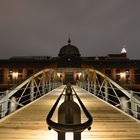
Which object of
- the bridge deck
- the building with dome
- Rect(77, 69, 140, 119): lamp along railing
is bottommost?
the bridge deck

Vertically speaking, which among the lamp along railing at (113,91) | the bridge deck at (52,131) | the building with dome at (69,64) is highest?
the building with dome at (69,64)

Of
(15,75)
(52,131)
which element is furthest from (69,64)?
(52,131)

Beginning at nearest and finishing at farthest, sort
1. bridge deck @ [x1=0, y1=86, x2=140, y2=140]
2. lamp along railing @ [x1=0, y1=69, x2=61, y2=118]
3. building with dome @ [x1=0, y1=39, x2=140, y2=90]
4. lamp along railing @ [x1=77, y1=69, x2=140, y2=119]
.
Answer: bridge deck @ [x1=0, y1=86, x2=140, y2=140], lamp along railing @ [x1=77, y1=69, x2=140, y2=119], lamp along railing @ [x1=0, y1=69, x2=61, y2=118], building with dome @ [x1=0, y1=39, x2=140, y2=90]

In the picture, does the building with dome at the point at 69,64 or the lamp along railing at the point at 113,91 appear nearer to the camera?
the lamp along railing at the point at 113,91

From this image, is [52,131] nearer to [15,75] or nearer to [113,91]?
[113,91]

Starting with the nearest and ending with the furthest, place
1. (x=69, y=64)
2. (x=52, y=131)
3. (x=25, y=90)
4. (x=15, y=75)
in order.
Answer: (x=52, y=131) < (x=25, y=90) < (x=15, y=75) < (x=69, y=64)

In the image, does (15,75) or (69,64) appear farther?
(69,64)

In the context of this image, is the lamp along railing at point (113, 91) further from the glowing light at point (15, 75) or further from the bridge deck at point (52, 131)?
the glowing light at point (15, 75)

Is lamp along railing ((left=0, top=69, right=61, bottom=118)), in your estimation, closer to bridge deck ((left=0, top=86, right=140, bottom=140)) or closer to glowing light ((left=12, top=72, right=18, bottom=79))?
bridge deck ((left=0, top=86, right=140, bottom=140))

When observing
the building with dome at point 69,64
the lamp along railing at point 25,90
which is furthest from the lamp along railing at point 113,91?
the building with dome at point 69,64

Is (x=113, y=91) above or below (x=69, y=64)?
below

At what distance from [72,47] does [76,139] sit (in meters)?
49.3

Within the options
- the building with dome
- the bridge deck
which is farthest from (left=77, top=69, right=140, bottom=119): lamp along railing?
the building with dome

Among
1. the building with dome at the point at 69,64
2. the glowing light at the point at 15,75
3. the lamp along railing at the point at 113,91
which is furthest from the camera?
the building with dome at the point at 69,64
